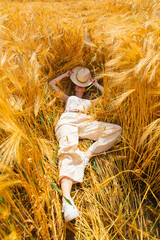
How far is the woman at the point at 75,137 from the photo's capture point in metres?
1.12

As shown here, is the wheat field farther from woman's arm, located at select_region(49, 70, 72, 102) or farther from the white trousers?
woman's arm, located at select_region(49, 70, 72, 102)

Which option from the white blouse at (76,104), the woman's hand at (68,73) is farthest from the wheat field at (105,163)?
the woman's hand at (68,73)

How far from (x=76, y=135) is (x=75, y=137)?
0.03 m

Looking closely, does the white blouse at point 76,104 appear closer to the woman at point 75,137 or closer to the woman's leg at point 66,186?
the woman at point 75,137

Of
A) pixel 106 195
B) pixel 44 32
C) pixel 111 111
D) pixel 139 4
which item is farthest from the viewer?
pixel 139 4

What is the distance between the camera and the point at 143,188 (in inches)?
45.5

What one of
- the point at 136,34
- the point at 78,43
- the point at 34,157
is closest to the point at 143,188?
the point at 34,157

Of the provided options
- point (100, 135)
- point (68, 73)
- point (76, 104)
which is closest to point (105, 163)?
point (100, 135)

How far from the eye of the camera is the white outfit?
1196 millimetres

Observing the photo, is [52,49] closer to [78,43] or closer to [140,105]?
[78,43]

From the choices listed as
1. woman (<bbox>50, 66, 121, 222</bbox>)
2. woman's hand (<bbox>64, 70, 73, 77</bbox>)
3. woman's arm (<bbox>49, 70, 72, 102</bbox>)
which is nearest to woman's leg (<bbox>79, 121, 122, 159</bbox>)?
woman (<bbox>50, 66, 121, 222</bbox>)

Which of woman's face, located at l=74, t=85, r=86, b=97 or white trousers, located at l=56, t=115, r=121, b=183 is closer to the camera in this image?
white trousers, located at l=56, t=115, r=121, b=183

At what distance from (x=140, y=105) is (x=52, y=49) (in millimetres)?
1236

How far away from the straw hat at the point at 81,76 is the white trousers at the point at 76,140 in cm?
49
